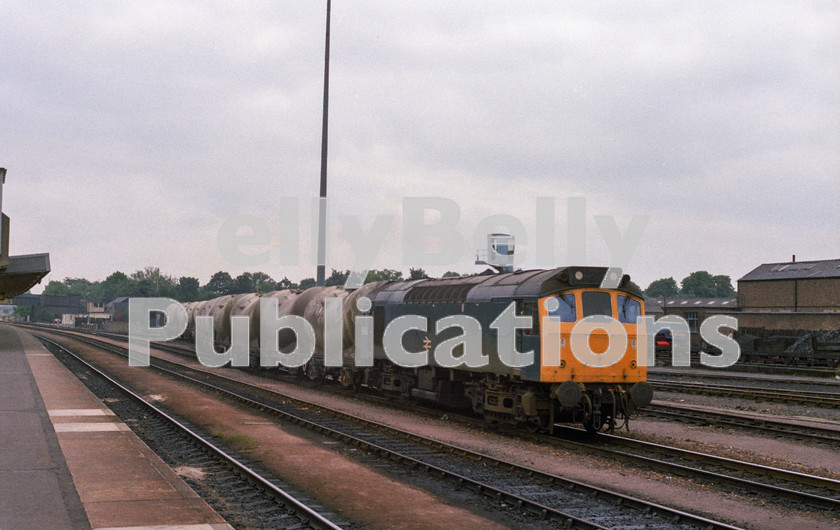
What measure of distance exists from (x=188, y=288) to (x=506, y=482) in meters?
136

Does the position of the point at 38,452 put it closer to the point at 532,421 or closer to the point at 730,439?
the point at 532,421

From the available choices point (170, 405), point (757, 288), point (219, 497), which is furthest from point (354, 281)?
point (757, 288)

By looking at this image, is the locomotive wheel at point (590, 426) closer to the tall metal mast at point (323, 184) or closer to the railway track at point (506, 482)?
the railway track at point (506, 482)

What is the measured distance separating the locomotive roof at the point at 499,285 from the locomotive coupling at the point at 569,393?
193cm

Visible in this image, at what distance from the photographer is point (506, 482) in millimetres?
11750

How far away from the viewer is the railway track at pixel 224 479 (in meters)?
9.67

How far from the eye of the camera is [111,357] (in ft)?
146

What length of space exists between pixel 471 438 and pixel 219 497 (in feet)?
21.9

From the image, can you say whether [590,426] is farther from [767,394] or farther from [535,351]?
[767,394]

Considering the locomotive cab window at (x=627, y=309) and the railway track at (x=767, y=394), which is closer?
the locomotive cab window at (x=627, y=309)

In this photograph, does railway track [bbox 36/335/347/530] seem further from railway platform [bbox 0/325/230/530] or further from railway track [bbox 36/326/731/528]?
railway track [bbox 36/326/731/528]

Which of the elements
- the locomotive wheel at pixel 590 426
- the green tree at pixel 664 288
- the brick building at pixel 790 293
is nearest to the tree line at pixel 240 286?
the green tree at pixel 664 288

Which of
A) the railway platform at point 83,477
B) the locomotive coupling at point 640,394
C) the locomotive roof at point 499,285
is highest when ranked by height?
the locomotive roof at point 499,285

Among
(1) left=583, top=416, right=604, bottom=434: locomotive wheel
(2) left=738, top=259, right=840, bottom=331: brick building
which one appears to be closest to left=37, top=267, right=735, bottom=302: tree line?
(2) left=738, top=259, right=840, bottom=331: brick building
